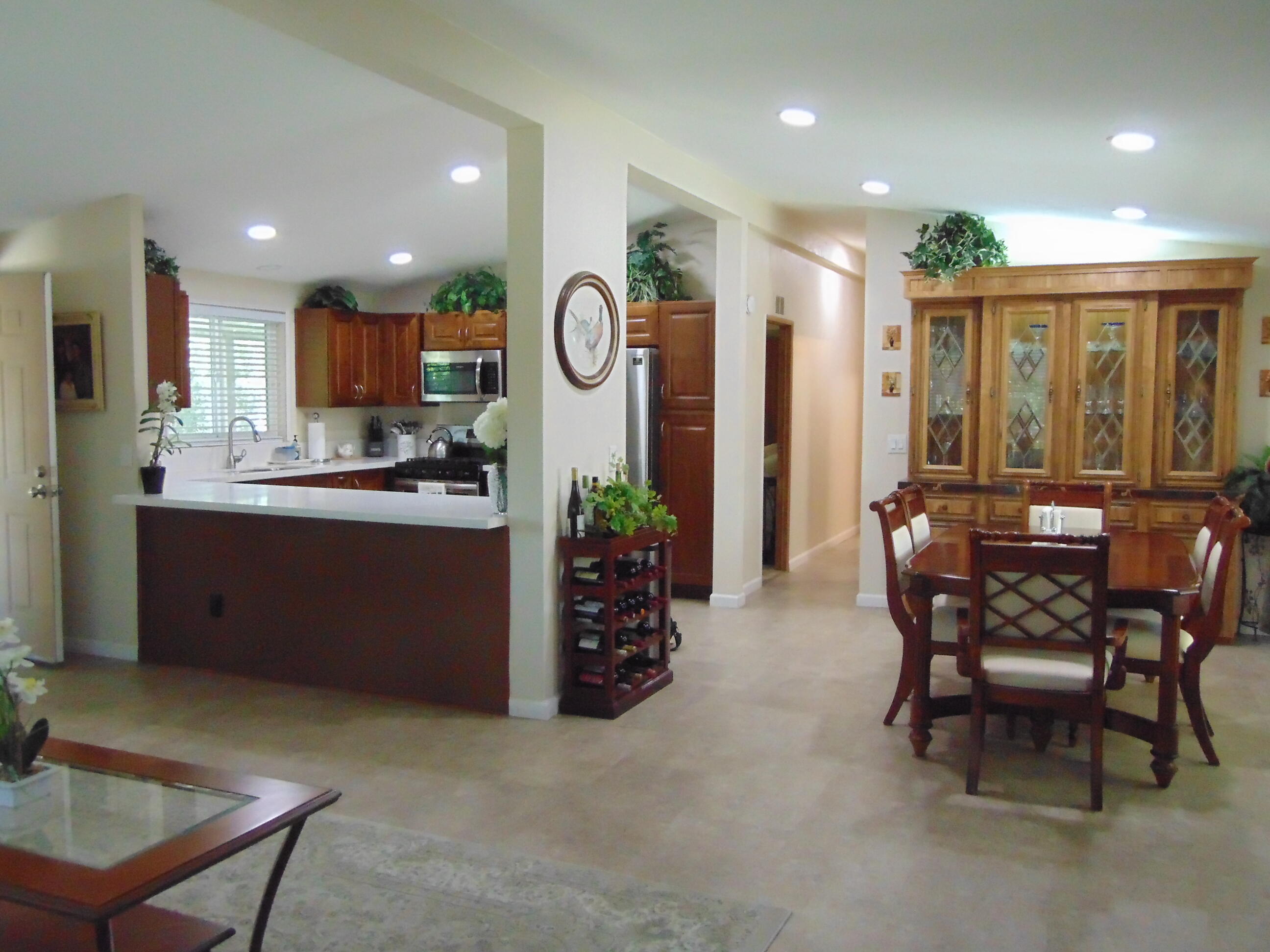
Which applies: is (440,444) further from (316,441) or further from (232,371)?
(232,371)

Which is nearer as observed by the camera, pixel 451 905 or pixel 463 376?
pixel 451 905

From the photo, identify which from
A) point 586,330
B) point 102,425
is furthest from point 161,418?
point 586,330

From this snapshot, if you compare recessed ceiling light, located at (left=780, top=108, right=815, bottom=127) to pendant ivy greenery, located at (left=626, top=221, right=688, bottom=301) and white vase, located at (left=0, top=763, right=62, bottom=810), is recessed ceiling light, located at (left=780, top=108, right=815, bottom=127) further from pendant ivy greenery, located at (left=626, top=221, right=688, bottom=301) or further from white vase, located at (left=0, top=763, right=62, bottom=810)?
white vase, located at (left=0, top=763, right=62, bottom=810)

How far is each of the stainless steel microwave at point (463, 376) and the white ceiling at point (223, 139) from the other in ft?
3.13

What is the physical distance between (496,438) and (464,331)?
3355 mm

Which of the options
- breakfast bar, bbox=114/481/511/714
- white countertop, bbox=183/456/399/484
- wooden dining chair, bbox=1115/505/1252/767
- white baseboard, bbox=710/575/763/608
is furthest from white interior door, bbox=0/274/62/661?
wooden dining chair, bbox=1115/505/1252/767

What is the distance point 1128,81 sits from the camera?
3104 mm

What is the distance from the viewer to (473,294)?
24.3 feet

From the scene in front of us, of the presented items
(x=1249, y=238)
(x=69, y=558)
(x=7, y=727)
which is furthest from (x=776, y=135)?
(x=69, y=558)

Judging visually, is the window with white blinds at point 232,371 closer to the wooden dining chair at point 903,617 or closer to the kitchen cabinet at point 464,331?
the kitchen cabinet at point 464,331

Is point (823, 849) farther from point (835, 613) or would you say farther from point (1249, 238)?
point (1249, 238)

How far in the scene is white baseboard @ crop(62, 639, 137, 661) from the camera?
518 centimetres

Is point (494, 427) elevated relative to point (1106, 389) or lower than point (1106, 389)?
lower

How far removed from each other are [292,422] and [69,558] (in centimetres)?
221
